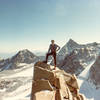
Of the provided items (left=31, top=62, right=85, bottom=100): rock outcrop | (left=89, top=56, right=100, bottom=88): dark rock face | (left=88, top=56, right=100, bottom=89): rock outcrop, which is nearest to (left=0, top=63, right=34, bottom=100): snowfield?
(left=88, top=56, right=100, bottom=89): rock outcrop

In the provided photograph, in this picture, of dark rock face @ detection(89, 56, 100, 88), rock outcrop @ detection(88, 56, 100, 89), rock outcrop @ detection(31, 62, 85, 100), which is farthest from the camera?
dark rock face @ detection(89, 56, 100, 88)

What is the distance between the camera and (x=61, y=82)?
1334 centimetres

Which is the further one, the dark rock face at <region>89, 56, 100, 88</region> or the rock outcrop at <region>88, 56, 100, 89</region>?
the dark rock face at <region>89, 56, 100, 88</region>

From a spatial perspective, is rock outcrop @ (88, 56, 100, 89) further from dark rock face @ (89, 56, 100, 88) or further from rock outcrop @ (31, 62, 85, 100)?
rock outcrop @ (31, 62, 85, 100)

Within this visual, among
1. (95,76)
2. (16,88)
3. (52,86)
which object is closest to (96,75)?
(95,76)

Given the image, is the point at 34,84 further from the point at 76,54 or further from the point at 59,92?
the point at 76,54

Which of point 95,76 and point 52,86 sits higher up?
point 52,86

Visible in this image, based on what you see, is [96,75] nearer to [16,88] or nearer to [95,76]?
[95,76]

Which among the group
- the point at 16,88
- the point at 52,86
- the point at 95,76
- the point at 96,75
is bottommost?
the point at 16,88

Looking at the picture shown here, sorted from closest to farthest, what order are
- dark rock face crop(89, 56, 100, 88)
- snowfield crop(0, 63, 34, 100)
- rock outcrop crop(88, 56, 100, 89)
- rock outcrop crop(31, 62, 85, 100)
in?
rock outcrop crop(31, 62, 85, 100)
snowfield crop(0, 63, 34, 100)
rock outcrop crop(88, 56, 100, 89)
dark rock face crop(89, 56, 100, 88)

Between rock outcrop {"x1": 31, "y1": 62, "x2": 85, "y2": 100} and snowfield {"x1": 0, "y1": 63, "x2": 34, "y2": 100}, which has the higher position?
rock outcrop {"x1": 31, "y1": 62, "x2": 85, "y2": 100}

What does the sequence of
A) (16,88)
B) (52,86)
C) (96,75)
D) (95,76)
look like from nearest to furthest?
(52,86) < (96,75) < (95,76) < (16,88)

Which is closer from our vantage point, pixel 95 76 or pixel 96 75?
pixel 96 75

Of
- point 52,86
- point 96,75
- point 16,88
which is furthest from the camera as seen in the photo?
point 16,88
